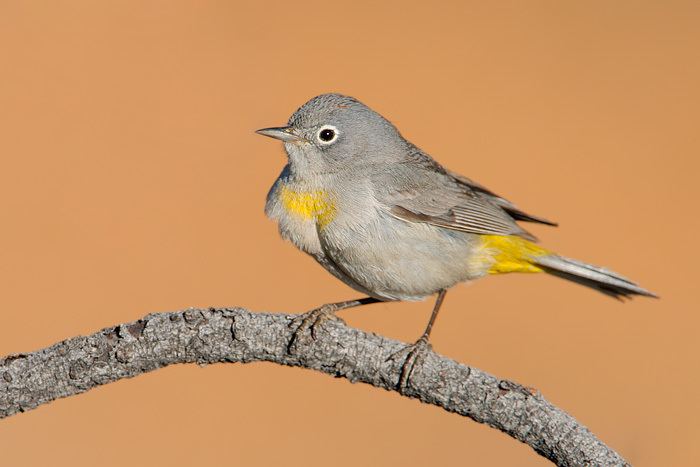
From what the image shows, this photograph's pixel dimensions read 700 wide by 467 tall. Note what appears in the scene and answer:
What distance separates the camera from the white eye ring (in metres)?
4.30

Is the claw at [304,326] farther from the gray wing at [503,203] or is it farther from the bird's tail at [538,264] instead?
the gray wing at [503,203]

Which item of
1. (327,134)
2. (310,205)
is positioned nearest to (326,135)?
(327,134)

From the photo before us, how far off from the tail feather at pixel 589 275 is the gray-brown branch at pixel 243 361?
5.98 ft

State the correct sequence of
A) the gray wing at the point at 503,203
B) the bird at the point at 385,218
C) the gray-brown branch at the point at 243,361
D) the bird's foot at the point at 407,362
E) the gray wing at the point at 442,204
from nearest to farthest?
the gray-brown branch at the point at 243,361 < the bird's foot at the point at 407,362 < the bird at the point at 385,218 < the gray wing at the point at 442,204 < the gray wing at the point at 503,203

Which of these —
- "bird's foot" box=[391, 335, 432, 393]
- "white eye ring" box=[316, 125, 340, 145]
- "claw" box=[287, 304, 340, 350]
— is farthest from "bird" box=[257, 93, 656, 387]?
"bird's foot" box=[391, 335, 432, 393]

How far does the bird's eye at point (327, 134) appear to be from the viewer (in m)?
4.30

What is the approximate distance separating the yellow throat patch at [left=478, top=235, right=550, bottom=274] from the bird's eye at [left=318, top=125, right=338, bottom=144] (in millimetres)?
933

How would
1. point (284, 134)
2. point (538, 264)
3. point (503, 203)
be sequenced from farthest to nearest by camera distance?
point (503, 203) < point (538, 264) < point (284, 134)

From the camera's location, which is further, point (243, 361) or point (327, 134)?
point (327, 134)

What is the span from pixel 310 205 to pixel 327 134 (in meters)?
0.46

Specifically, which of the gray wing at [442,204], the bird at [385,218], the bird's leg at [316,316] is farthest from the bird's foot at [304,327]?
the gray wing at [442,204]

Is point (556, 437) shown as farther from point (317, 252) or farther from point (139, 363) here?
point (317, 252)

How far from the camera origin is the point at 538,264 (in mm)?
4535

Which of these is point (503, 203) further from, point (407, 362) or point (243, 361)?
point (243, 361)
